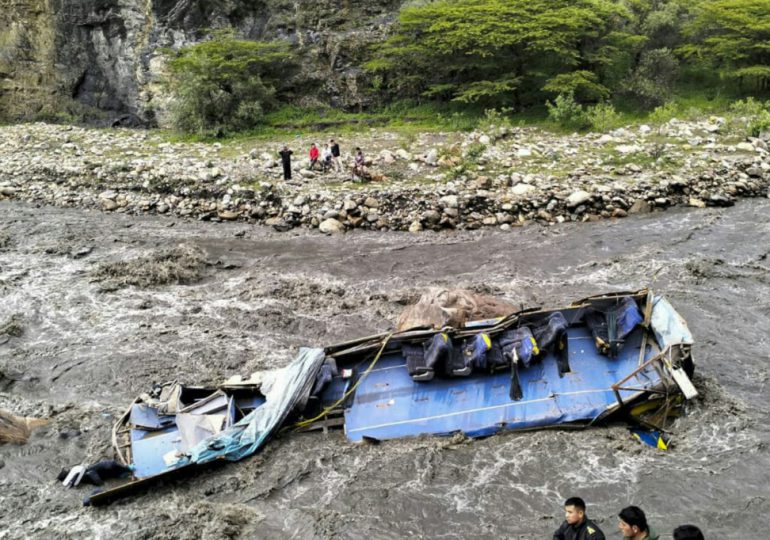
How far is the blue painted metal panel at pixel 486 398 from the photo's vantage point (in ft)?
28.3

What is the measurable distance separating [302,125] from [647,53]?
16.5 meters

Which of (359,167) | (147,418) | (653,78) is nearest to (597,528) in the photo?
(147,418)

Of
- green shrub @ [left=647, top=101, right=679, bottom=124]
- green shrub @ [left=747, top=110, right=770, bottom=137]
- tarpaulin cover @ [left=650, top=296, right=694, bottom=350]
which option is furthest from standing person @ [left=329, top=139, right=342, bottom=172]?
green shrub @ [left=747, top=110, right=770, bottom=137]

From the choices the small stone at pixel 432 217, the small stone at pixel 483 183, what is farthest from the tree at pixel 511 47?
the small stone at pixel 432 217

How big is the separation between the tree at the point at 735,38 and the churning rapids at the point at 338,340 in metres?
12.2

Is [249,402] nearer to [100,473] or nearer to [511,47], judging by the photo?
[100,473]

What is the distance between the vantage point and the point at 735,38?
84.9ft

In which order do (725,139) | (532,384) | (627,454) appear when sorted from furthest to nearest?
1. (725,139)
2. (532,384)
3. (627,454)

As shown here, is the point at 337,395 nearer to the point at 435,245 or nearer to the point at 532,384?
the point at 532,384

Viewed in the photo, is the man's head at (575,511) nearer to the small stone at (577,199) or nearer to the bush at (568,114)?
the small stone at (577,199)

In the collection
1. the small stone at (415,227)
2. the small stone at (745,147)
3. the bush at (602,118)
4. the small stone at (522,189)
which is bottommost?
the small stone at (415,227)

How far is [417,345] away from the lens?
967cm

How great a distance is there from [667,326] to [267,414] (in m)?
6.26

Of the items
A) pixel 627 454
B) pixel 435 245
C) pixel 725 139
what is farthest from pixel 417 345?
pixel 725 139
